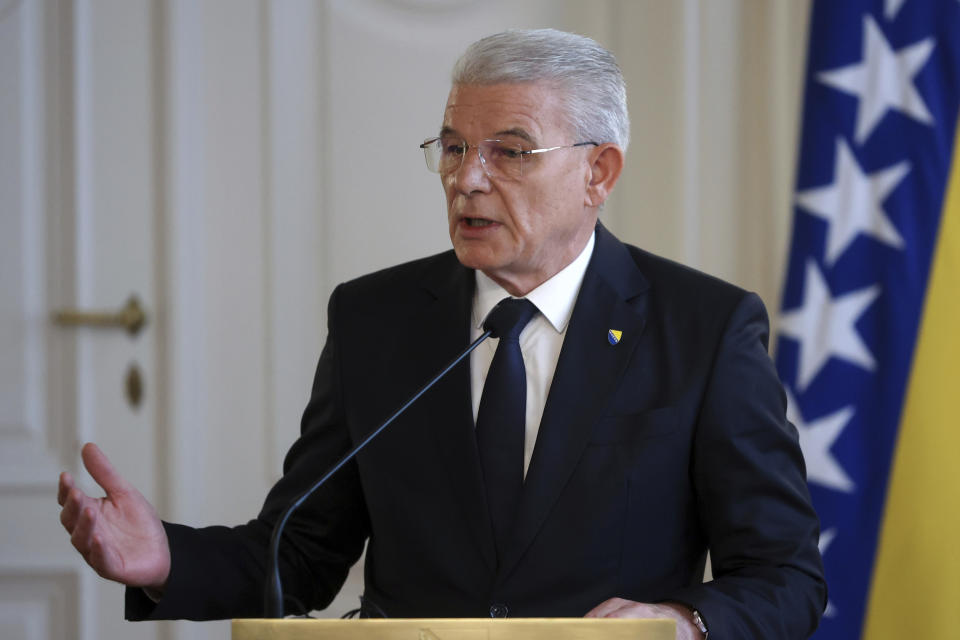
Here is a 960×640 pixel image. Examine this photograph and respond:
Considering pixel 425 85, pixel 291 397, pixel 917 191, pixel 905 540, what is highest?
pixel 425 85

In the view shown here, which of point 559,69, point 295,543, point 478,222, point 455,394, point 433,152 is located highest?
point 559,69

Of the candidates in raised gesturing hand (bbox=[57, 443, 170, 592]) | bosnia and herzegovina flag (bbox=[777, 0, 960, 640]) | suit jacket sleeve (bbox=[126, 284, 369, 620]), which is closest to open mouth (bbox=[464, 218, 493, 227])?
suit jacket sleeve (bbox=[126, 284, 369, 620])

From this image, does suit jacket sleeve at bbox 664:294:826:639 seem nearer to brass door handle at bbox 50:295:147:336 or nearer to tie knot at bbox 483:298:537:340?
tie knot at bbox 483:298:537:340

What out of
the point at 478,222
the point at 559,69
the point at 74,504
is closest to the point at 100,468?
the point at 74,504

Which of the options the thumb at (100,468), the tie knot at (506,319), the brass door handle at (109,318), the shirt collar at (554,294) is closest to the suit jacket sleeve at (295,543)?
the thumb at (100,468)

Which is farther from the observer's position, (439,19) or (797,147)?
(439,19)

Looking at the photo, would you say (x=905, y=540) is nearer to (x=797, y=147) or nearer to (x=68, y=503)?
(x=797, y=147)

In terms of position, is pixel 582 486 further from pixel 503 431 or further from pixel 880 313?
pixel 880 313

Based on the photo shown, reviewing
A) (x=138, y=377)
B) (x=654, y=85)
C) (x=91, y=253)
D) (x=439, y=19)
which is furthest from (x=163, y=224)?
(x=654, y=85)

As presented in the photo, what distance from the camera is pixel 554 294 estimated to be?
5.22ft

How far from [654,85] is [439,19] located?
1.81ft

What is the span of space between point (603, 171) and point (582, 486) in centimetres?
47

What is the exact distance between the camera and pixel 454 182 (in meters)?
1.51

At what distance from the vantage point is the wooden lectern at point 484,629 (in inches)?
37.8
